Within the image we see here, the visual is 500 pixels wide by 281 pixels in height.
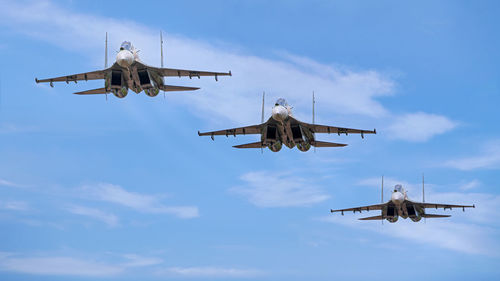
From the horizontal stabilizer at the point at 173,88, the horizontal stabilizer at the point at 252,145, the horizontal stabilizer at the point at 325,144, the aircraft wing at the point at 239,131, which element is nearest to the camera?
the horizontal stabilizer at the point at 173,88

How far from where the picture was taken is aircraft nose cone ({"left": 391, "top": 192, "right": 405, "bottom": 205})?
289ft

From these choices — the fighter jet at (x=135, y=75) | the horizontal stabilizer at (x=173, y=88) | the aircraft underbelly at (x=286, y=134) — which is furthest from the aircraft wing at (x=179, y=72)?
the aircraft underbelly at (x=286, y=134)

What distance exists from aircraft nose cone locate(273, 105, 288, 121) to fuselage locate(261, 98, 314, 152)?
64 cm

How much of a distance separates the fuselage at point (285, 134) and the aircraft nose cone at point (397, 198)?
72.3 ft

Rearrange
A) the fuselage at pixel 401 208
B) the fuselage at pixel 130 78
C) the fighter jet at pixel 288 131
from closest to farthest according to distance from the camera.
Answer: the fuselage at pixel 130 78
the fighter jet at pixel 288 131
the fuselage at pixel 401 208

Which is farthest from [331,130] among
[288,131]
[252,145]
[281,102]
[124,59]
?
[124,59]

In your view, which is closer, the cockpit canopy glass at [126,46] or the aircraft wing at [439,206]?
the cockpit canopy glass at [126,46]

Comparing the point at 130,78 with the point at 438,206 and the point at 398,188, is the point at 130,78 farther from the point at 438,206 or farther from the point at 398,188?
the point at 438,206

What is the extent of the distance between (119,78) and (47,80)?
10.8 meters

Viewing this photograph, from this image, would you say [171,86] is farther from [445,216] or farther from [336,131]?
[445,216]

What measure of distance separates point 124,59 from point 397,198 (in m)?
43.9

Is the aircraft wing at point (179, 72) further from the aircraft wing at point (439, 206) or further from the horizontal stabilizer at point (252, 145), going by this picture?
the aircraft wing at point (439, 206)

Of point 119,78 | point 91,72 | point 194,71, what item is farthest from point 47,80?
point 194,71

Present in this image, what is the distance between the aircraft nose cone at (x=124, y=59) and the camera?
66062 millimetres
